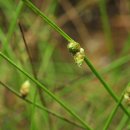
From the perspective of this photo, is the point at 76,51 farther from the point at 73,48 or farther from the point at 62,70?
the point at 62,70

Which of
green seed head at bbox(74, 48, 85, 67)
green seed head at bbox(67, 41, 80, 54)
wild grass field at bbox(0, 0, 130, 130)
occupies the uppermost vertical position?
wild grass field at bbox(0, 0, 130, 130)

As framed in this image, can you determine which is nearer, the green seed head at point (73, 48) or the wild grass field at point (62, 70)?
the green seed head at point (73, 48)

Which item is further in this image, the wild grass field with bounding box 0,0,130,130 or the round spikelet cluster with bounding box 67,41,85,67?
the wild grass field with bounding box 0,0,130,130

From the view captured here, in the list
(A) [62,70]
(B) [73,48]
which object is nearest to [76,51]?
(B) [73,48]

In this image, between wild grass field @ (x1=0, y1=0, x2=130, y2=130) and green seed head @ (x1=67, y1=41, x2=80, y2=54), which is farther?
wild grass field @ (x1=0, y1=0, x2=130, y2=130)

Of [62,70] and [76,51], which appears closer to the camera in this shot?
[76,51]

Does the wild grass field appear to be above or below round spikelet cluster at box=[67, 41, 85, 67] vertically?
above

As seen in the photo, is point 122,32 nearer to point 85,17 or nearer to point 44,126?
point 85,17

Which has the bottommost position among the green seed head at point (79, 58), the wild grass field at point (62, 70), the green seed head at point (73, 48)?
the green seed head at point (79, 58)
